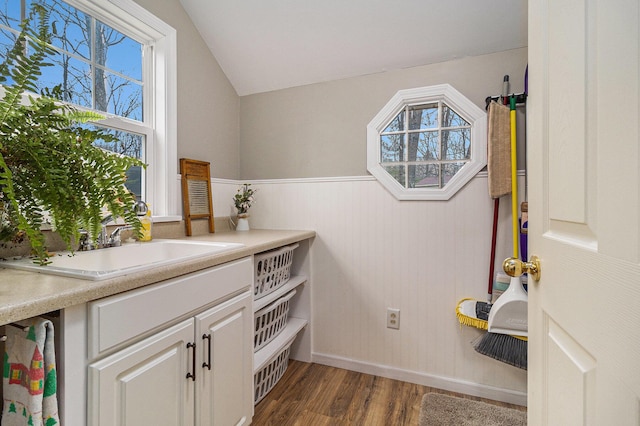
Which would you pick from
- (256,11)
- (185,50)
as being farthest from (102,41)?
(256,11)

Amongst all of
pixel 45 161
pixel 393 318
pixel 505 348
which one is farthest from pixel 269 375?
pixel 45 161

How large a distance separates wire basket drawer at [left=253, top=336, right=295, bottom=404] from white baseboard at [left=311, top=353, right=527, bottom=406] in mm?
303

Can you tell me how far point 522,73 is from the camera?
1794 mm

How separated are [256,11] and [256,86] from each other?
55cm

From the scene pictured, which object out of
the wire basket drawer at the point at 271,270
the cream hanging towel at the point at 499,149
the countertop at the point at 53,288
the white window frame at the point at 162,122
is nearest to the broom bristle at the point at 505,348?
the cream hanging towel at the point at 499,149

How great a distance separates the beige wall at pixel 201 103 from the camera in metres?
2.00

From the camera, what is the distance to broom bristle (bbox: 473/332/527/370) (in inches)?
63.2

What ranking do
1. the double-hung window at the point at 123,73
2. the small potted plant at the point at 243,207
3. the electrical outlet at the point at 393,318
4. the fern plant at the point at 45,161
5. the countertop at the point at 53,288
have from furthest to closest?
the small potted plant at the point at 243,207, the electrical outlet at the point at 393,318, the double-hung window at the point at 123,73, the fern plant at the point at 45,161, the countertop at the point at 53,288

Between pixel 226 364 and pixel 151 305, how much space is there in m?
0.52

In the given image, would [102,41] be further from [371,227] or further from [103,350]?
[371,227]

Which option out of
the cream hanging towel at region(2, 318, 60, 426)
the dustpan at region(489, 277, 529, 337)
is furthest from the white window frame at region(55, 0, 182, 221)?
the dustpan at region(489, 277, 529, 337)

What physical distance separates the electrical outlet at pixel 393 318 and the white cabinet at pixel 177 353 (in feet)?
3.20

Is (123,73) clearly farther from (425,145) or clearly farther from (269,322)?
(425,145)

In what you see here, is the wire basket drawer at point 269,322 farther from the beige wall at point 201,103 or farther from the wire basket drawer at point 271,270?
the beige wall at point 201,103
